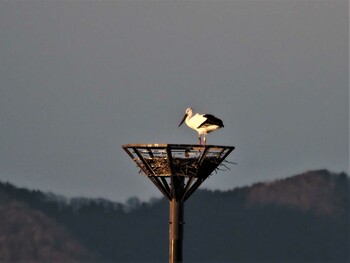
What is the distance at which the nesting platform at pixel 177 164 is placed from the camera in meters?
58.5

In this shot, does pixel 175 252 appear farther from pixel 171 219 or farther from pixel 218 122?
pixel 218 122

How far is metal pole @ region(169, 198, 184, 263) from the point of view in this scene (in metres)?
59.8

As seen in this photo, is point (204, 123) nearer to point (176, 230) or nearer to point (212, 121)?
point (212, 121)

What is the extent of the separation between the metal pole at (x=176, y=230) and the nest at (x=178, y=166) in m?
1.36

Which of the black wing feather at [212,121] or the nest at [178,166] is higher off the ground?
the black wing feather at [212,121]

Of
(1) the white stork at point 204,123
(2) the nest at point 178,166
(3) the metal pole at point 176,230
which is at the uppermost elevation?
(1) the white stork at point 204,123

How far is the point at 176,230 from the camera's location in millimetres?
59875

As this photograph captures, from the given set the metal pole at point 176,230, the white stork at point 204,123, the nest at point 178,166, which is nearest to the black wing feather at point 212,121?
the white stork at point 204,123

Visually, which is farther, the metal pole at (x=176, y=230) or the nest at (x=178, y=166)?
the metal pole at (x=176, y=230)

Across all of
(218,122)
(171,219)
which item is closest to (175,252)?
(171,219)

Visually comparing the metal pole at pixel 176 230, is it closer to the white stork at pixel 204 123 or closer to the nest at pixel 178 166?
the nest at pixel 178 166

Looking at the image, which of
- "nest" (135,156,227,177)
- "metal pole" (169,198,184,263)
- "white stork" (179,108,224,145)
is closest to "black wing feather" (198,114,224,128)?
"white stork" (179,108,224,145)

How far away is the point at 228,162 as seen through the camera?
59.6 metres

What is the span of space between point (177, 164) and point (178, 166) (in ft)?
0.40
